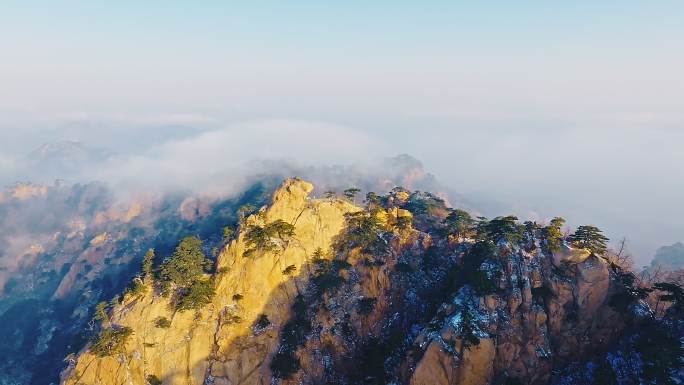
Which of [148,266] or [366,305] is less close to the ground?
[148,266]

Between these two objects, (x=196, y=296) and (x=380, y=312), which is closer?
(x=196, y=296)

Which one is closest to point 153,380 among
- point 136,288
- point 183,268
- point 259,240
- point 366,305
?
point 136,288

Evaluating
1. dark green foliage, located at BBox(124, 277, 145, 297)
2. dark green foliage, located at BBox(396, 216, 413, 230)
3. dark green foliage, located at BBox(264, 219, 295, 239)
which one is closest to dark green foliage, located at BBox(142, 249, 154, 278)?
dark green foliage, located at BBox(124, 277, 145, 297)

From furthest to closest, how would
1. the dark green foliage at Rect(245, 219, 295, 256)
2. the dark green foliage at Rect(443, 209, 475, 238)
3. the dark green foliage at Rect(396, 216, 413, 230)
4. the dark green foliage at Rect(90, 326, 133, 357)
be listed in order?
the dark green foliage at Rect(396, 216, 413, 230) → the dark green foliage at Rect(443, 209, 475, 238) → the dark green foliage at Rect(245, 219, 295, 256) → the dark green foliage at Rect(90, 326, 133, 357)

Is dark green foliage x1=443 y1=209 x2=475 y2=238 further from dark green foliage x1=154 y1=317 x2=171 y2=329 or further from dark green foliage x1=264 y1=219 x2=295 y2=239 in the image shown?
dark green foliage x1=154 y1=317 x2=171 y2=329

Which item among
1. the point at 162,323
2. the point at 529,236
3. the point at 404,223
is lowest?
the point at 162,323

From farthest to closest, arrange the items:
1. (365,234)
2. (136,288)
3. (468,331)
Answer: (365,234) < (136,288) < (468,331)

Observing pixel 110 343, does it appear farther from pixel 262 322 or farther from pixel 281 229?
pixel 281 229

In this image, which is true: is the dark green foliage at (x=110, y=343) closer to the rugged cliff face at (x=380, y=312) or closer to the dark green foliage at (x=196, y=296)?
the rugged cliff face at (x=380, y=312)
